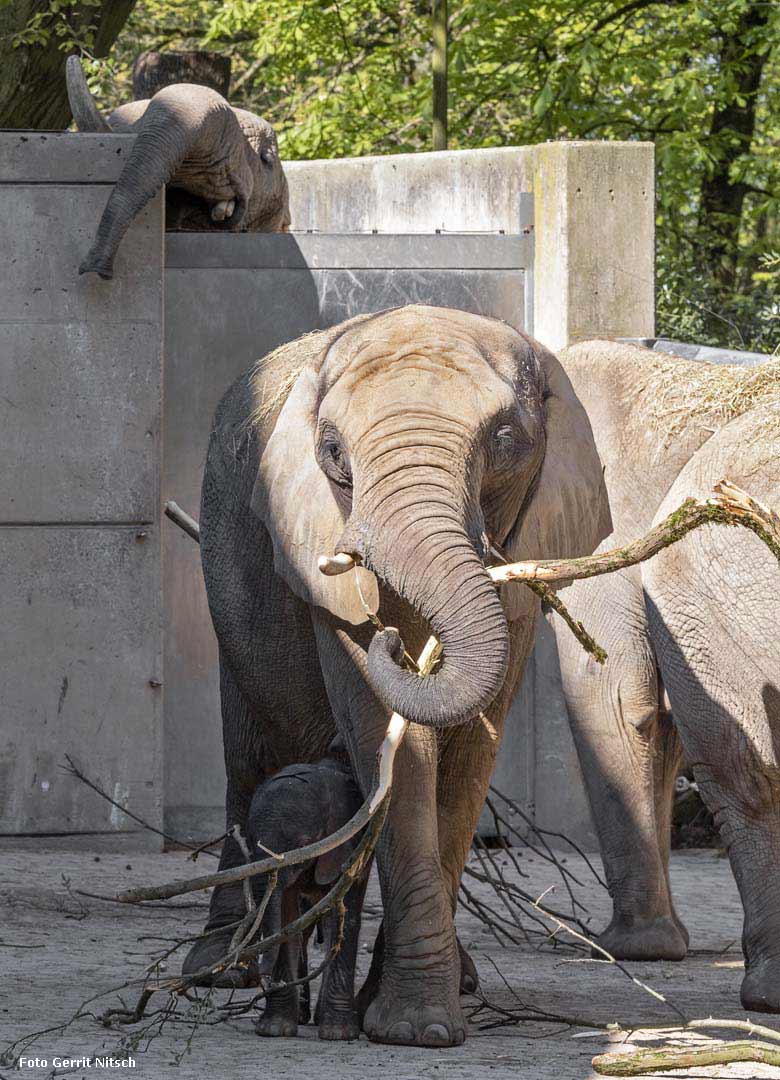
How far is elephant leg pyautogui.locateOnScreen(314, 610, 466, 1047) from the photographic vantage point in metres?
5.33

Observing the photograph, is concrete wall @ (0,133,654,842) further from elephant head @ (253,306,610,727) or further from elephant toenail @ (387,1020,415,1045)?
elephant toenail @ (387,1020,415,1045)

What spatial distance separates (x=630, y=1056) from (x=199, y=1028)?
4.33 ft

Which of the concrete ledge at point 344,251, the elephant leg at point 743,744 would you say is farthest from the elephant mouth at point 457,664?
the concrete ledge at point 344,251

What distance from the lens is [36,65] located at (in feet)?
42.7

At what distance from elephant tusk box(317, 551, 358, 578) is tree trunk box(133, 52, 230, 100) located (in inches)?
364

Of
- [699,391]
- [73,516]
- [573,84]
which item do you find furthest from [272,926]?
[573,84]

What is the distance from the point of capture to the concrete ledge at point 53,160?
955cm

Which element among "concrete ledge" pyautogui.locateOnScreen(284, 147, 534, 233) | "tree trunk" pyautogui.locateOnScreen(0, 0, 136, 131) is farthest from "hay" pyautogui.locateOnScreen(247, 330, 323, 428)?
"tree trunk" pyautogui.locateOnScreen(0, 0, 136, 131)

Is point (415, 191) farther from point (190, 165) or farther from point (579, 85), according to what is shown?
point (579, 85)

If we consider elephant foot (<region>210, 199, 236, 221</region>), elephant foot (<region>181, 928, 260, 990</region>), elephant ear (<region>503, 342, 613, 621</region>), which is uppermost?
elephant foot (<region>210, 199, 236, 221</region>)

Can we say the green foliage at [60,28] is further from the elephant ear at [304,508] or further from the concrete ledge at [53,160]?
the elephant ear at [304,508]

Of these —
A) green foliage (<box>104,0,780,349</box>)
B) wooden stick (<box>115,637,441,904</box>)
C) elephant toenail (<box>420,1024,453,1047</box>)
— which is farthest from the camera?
green foliage (<box>104,0,780,349</box>)

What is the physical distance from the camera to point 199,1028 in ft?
18.4

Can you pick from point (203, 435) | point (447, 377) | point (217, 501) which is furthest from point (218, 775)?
point (447, 377)
